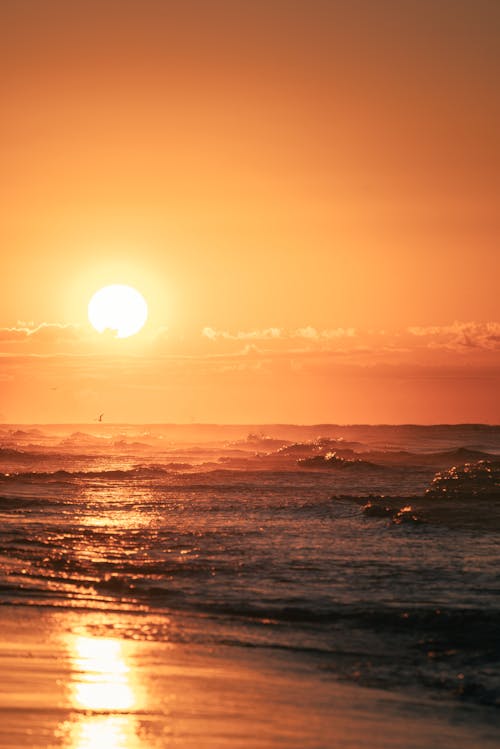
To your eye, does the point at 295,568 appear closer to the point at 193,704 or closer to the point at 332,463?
the point at 193,704

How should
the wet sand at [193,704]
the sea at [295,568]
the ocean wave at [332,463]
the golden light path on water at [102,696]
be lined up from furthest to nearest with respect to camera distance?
the ocean wave at [332,463] < the sea at [295,568] < the wet sand at [193,704] < the golden light path on water at [102,696]

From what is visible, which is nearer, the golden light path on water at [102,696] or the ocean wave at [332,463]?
the golden light path on water at [102,696]

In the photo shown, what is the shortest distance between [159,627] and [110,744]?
18.4ft

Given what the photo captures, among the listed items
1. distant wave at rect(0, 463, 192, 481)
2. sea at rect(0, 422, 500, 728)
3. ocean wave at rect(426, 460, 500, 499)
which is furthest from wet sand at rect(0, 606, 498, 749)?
distant wave at rect(0, 463, 192, 481)

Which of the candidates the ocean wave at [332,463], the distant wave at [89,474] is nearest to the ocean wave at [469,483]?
the ocean wave at [332,463]

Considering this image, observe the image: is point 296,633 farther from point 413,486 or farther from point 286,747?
A: point 413,486

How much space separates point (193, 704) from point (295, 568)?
31.1ft

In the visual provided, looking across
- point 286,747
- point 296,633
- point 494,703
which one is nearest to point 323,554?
point 296,633

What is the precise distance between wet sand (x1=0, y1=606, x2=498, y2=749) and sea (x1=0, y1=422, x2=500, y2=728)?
0.65m

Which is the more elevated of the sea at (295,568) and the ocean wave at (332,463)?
the ocean wave at (332,463)

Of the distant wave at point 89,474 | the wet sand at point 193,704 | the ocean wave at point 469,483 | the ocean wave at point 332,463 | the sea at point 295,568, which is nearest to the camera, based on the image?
the wet sand at point 193,704

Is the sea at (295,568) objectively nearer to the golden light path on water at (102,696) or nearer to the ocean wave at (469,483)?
the ocean wave at (469,483)

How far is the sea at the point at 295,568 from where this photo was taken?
1338cm

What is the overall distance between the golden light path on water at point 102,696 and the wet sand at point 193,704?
14 millimetres
